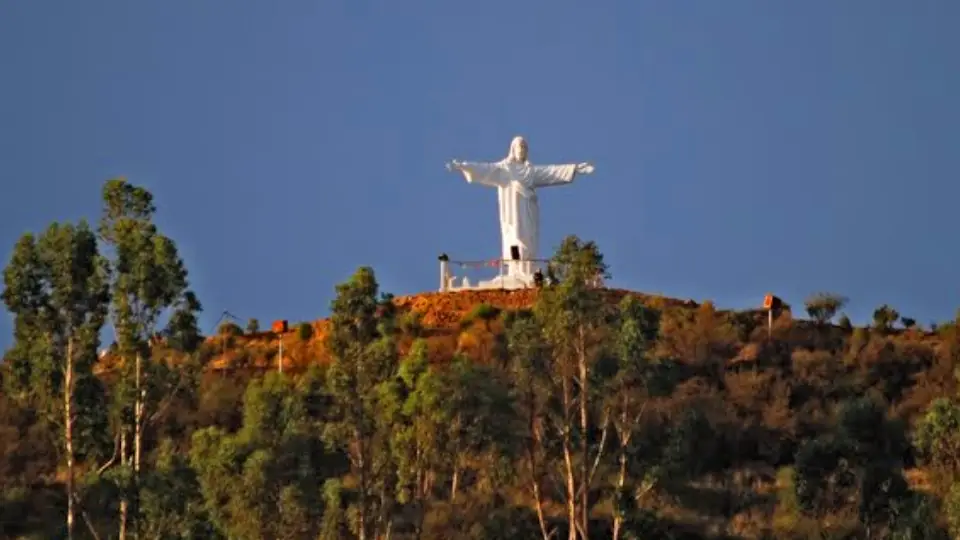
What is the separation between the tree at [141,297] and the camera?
6400cm

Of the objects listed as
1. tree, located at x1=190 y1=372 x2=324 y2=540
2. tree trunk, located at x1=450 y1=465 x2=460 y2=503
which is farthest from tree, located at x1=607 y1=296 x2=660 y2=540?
tree, located at x1=190 y1=372 x2=324 y2=540

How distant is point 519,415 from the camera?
2847 inches

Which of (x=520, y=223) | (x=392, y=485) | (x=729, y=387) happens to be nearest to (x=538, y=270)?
(x=520, y=223)

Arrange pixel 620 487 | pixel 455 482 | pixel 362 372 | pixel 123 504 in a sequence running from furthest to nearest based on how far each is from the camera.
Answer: pixel 455 482
pixel 620 487
pixel 362 372
pixel 123 504

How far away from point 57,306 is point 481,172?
82.4ft

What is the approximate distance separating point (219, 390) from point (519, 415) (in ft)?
43.3

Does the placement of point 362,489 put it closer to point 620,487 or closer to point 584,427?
point 584,427

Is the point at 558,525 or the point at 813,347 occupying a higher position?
the point at 813,347

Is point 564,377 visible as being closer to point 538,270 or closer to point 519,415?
point 519,415

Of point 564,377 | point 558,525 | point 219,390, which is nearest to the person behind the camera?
point 564,377

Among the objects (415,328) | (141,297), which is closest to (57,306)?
(141,297)

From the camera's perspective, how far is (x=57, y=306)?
6519cm

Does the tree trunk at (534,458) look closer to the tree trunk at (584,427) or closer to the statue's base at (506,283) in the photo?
the tree trunk at (584,427)

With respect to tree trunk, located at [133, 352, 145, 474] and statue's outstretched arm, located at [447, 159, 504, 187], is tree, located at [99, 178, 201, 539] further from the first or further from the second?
statue's outstretched arm, located at [447, 159, 504, 187]
